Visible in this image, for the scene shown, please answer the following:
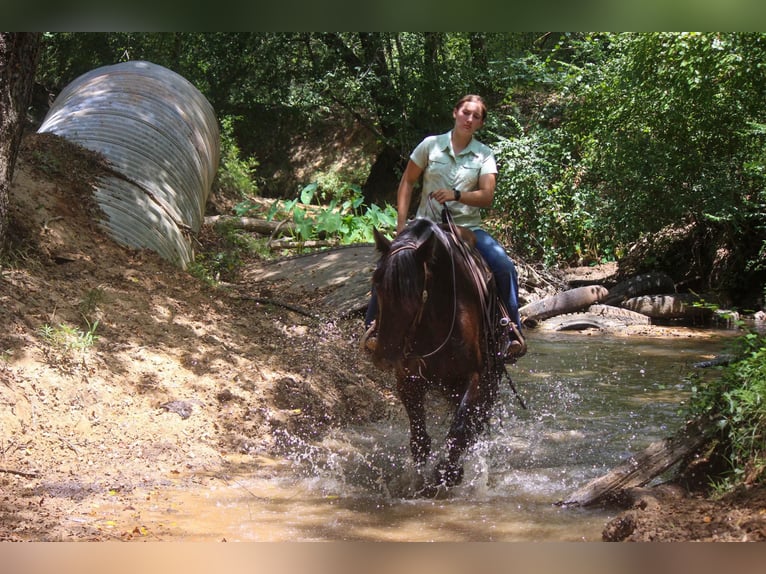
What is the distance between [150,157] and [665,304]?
25.2 ft

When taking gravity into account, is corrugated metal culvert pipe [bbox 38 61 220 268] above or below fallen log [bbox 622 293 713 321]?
above

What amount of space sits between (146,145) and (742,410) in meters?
8.02

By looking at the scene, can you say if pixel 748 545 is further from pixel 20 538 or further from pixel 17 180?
pixel 17 180

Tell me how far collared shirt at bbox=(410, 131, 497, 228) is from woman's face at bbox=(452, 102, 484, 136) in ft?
0.46

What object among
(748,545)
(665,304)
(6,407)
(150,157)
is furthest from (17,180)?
(665,304)

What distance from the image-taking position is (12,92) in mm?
6645

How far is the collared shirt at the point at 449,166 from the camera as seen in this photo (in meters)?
5.75

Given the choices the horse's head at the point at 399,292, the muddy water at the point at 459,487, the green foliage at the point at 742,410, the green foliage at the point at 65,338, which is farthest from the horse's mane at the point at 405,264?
the green foliage at the point at 65,338

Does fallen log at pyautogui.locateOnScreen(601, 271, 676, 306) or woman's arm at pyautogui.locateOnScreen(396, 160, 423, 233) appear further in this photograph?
fallen log at pyautogui.locateOnScreen(601, 271, 676, 306)

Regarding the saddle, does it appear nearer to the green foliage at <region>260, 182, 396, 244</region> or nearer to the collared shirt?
the collared shirt

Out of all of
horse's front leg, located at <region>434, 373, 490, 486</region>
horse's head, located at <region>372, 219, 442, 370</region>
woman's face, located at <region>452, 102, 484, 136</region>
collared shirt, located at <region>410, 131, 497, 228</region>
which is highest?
woman's face, located at <region>452, 102, 484, 136</region>

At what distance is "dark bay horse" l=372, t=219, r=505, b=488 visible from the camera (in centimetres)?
498

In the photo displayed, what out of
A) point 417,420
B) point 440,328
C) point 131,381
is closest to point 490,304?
point 440,328

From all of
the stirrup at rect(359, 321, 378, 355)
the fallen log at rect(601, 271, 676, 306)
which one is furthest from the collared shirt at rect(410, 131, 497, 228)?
the fallen log at rect(601, 271, 676, 306)
